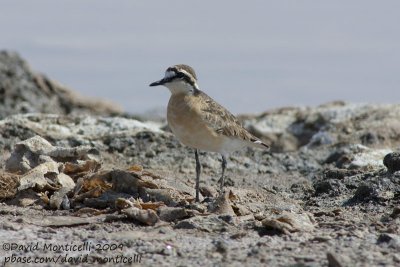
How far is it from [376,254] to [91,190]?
3431 millimetres

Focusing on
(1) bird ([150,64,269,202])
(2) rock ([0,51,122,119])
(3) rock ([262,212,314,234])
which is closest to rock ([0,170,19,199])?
(1) bird ([150,64,269,202])

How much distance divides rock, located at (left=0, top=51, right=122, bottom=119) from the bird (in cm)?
973

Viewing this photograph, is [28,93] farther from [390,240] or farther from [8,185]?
[390,240]

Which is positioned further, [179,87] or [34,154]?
[34,154]

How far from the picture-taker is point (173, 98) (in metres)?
10.6

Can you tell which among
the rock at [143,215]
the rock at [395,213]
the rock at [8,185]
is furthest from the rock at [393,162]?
the rock at [8,185]

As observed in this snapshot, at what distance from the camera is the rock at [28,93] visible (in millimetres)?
20641

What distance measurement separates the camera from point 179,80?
10594 millimetres

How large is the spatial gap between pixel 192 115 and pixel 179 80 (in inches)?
17.4

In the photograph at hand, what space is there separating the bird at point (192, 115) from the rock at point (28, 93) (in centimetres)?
973

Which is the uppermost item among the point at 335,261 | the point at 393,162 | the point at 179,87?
the point at 179,87

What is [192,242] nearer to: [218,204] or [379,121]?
[218,204]

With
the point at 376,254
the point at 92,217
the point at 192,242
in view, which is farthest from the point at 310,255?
the point at 92,217

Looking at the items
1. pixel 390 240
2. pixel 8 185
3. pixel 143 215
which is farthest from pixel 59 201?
pixel 390 240
